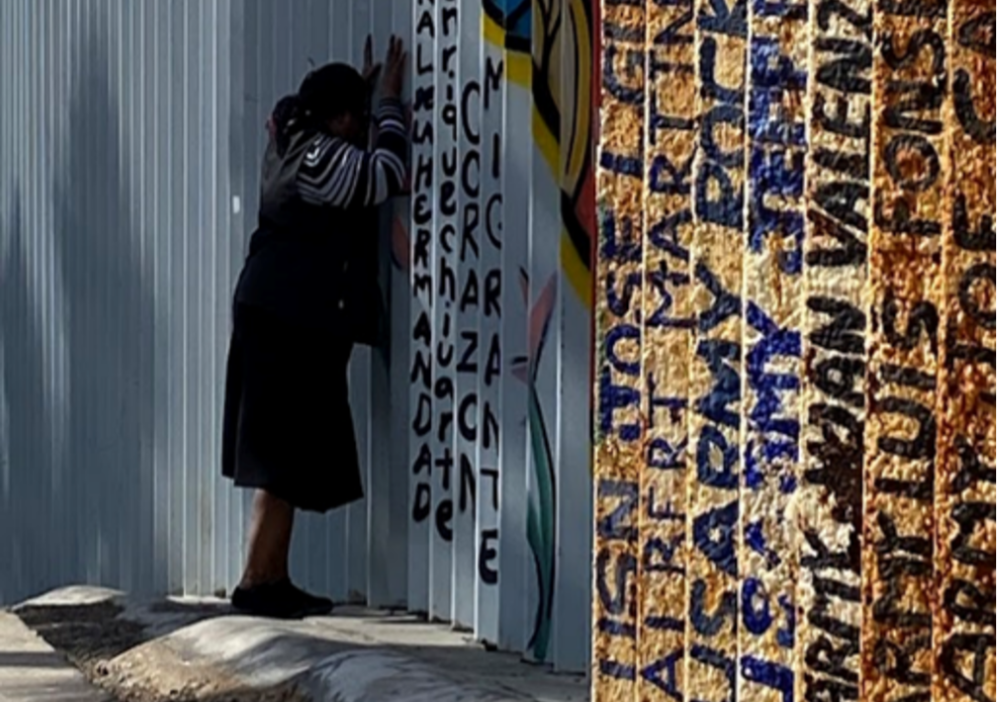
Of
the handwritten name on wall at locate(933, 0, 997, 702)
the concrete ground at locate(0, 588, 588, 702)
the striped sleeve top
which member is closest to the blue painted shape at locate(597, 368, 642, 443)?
the handwritten name on wall at locate(933, 0, 997, 702)

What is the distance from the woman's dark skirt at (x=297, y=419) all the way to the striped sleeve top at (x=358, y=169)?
42 centimetres

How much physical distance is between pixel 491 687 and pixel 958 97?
3143 mm

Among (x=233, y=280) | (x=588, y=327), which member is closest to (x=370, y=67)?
(x=233, y=280)

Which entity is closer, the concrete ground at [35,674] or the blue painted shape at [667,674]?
the blue painted shape at [667,674]

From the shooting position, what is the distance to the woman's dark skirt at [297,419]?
26.2ft

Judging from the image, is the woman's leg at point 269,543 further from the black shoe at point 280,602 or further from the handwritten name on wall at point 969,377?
the handwritten name on wall at point 969,377

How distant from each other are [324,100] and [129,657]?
187 centimetres

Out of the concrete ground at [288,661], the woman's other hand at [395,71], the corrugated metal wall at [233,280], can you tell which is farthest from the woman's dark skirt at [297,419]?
the woman's other hand at [395,71]

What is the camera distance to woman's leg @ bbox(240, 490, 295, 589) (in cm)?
805

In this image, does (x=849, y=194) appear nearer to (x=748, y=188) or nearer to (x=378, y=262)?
(x=748, y=188)

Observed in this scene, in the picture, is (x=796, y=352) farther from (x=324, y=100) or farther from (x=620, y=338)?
(x=324, y=100)

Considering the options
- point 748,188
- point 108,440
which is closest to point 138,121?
point 108,440

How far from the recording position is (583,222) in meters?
6.67

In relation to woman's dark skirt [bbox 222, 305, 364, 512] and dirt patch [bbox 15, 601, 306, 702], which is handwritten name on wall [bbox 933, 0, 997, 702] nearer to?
dirt patch [bbox 15, 601, 306, 702]
